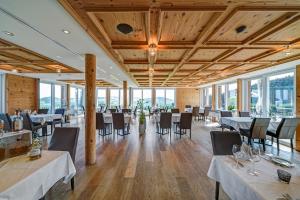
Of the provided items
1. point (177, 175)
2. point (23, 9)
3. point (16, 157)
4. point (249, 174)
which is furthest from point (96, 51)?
point (249, 174)

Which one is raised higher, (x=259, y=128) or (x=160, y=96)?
(x=160, y=96)

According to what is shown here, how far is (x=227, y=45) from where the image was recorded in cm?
319

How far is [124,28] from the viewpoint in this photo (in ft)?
8.46

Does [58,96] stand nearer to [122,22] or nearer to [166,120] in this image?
[166,120]

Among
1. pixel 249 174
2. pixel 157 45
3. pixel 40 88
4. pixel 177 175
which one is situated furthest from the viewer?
pixel 40 88

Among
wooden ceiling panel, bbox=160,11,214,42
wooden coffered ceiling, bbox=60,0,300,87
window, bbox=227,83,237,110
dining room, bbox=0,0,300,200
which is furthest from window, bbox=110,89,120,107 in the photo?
wooden ceiling panel, bbox=160,11,214,42

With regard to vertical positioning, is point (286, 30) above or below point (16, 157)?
above

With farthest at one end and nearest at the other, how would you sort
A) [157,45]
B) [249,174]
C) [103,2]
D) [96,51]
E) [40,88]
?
1. [40,88]
2. [96,51]
3. [157,45]
4. [103,2]
5. [249,174]

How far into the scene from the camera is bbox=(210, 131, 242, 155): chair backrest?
2.30 meters

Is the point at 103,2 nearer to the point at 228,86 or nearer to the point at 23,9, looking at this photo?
the point at 23,9

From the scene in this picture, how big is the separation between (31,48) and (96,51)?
4.39ft

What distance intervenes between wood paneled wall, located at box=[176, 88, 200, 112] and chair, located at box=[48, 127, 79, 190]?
12745 millimetres

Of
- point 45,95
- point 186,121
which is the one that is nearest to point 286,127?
point 186,121

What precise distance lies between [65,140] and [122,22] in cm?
205
